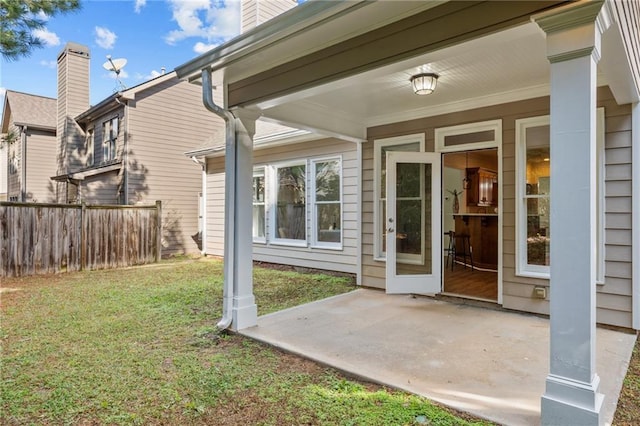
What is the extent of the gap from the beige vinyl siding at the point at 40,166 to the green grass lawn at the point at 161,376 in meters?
10.5

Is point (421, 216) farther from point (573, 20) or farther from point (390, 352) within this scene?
point (573, 20)

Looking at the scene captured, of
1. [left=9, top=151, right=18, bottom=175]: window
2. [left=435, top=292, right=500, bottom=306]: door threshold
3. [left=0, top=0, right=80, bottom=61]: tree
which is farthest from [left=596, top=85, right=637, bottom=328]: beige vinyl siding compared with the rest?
[left=9, top=151, right=18, bottom=175]: window

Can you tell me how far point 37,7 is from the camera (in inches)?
175

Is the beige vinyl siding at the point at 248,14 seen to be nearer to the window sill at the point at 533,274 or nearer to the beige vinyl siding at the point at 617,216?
the beige vinyl siding at the point at 617,216

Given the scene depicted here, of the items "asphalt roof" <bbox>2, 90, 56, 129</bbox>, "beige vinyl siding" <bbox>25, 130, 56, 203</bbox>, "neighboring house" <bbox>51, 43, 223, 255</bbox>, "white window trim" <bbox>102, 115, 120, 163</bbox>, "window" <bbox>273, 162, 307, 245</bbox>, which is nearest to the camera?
"window" <bbox>273, 162, 307, 245</bbox>

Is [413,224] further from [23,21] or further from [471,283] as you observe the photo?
[23,21]

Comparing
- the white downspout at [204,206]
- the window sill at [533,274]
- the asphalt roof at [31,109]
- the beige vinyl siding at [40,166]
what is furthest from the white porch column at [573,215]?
the asphalt roof at [31,109]

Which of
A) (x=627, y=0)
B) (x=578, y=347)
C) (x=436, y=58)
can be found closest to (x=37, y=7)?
(x=436, y=58)

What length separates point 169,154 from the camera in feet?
34.8

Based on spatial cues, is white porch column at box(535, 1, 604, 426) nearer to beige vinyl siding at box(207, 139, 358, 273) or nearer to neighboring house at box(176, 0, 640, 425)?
neighboring house at box(176, 0, 640, 425)

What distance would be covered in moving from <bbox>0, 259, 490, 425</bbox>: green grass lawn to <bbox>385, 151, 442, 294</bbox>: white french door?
1544 mm

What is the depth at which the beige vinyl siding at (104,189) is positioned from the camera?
10.3 m

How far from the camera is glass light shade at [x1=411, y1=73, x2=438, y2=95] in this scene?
12.3ft

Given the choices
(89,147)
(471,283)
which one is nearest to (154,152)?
(89,147)
